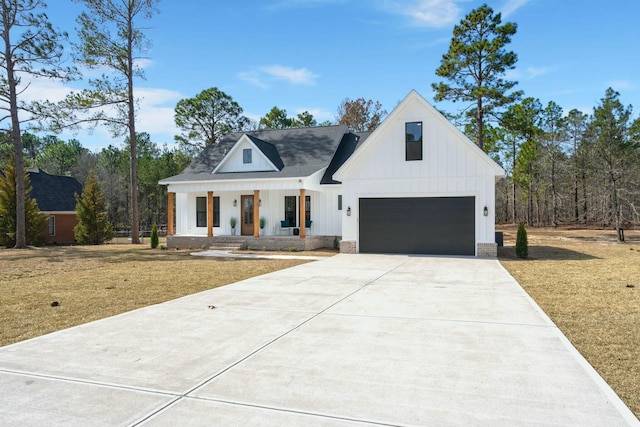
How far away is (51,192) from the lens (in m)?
31.3

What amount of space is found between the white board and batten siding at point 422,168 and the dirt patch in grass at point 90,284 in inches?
189

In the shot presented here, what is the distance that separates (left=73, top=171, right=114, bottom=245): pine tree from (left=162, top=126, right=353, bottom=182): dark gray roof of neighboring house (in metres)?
7.28

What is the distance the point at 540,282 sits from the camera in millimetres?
9797

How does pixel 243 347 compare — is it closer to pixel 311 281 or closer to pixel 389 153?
pixel 311 281

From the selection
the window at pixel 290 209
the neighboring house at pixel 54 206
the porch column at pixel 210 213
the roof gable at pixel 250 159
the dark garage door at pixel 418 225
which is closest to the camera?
the dark garage door at pixel 418 225

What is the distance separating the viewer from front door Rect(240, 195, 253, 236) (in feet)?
70.0

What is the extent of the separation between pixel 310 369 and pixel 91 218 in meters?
26.3

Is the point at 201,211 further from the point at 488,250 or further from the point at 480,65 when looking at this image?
the point at 480,65

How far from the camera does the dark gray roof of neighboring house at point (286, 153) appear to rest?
67.7ft

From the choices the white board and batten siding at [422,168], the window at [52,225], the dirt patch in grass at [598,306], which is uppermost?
the white board and batten siding at [422,168]

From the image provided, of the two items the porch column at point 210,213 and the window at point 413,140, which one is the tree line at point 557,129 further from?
the porch column at point 210,213

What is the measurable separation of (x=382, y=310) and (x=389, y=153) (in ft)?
36.1

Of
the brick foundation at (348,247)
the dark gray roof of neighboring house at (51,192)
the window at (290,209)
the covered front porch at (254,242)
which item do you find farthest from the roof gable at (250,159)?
the dark gray roof of neighboring house at (51,192)

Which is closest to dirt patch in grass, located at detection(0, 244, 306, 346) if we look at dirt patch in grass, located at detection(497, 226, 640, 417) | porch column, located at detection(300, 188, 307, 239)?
porch column, located at detection(300, 188, 307, 239)
